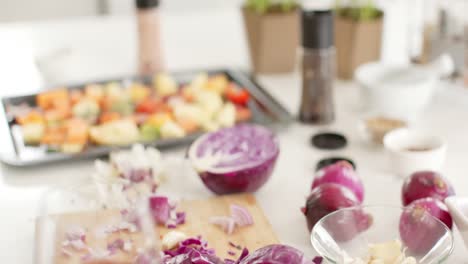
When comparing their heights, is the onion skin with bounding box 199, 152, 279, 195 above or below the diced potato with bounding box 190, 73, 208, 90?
below

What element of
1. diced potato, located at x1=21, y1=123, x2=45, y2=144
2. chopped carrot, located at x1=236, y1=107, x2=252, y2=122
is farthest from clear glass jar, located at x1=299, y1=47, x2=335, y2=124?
diced potato, located at x1=21, y1=123, x2=45, y2=144

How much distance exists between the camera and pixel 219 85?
1.54 meters

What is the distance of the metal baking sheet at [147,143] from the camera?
4.12ft

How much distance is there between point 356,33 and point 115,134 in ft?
2.07

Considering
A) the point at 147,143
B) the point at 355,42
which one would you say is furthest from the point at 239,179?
the point at 355,42

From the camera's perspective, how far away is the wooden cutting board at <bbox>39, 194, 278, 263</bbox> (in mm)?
893

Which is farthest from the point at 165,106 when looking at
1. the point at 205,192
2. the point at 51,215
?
the point at 51,215

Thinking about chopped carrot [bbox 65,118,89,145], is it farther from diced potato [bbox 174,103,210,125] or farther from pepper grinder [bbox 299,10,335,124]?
pepper grinder [bbox 299,10,335,124]

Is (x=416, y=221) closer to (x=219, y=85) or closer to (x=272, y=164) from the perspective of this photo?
(x=272, y=164)

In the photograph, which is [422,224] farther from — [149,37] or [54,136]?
[149,37]

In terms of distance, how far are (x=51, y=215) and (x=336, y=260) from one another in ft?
1.47

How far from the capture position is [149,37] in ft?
5.46

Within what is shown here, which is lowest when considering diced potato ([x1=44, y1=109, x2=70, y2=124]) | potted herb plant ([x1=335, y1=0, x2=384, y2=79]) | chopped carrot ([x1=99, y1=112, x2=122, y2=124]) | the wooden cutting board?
the wooden cutting board

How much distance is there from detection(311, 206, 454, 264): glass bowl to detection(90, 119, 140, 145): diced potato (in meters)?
0.50
